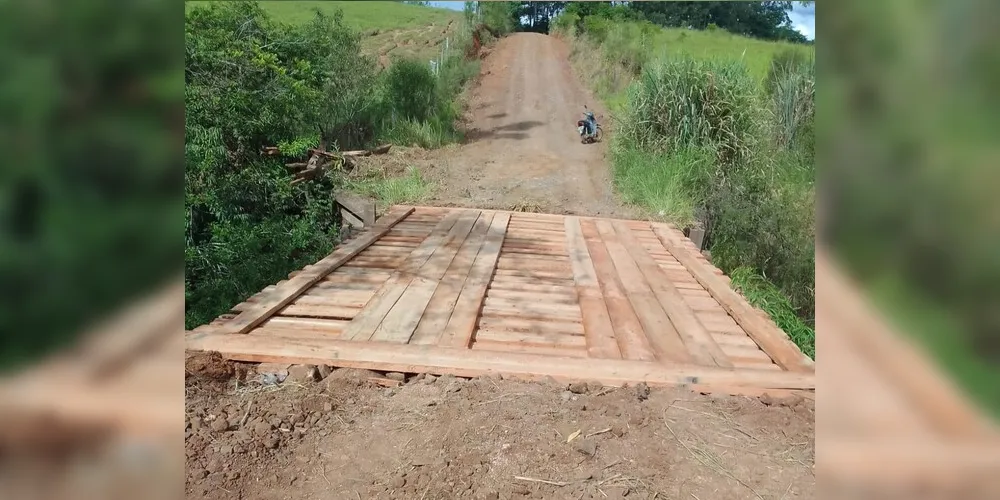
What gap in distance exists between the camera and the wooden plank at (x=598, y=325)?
247cm

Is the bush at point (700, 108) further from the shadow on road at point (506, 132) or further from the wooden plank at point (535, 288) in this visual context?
the shadow on road at point (506, 132)

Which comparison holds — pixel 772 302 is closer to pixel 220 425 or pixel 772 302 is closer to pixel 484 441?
pixel 484 441

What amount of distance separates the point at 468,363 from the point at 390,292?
3.05 feet

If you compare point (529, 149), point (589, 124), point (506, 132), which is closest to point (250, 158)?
point (529, 149)

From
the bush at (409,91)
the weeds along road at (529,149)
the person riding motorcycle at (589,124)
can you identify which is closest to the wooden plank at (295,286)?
the weeds along road at (529,149)

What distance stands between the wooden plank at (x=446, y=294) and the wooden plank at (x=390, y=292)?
0.18m

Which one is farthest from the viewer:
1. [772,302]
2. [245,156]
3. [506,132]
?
[506,132]

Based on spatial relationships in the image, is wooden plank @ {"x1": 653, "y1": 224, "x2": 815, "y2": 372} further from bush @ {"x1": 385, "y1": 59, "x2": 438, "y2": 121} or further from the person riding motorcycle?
bush @ {"x1": 385, "y1": 59, "x2": 438, "y2": 121}

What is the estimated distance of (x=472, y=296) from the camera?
311 cm
